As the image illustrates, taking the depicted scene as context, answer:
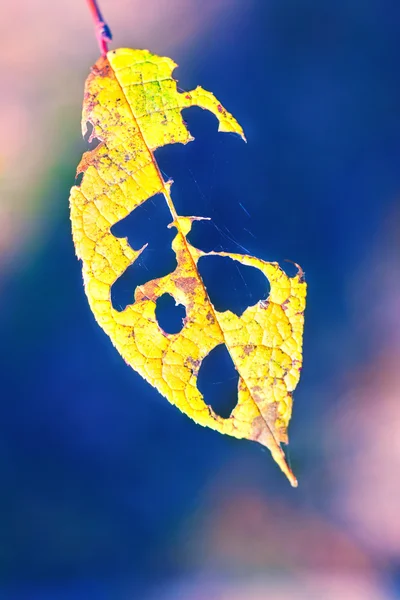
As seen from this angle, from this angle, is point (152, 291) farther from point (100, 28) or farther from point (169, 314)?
point (100, 28)

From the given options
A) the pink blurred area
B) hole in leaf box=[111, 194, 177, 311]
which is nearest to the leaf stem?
the pink blurred area

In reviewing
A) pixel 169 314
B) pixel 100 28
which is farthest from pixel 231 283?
pixel 100 28

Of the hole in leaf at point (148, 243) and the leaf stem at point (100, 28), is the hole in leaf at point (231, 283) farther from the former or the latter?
the leaf stem at point (100, 28)

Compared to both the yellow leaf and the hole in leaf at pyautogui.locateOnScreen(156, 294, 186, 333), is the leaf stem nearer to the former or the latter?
the yellow leaf

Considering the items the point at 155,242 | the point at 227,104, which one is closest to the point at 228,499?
the point at 155,242

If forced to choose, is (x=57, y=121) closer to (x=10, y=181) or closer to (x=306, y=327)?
(x=10, y=181)
